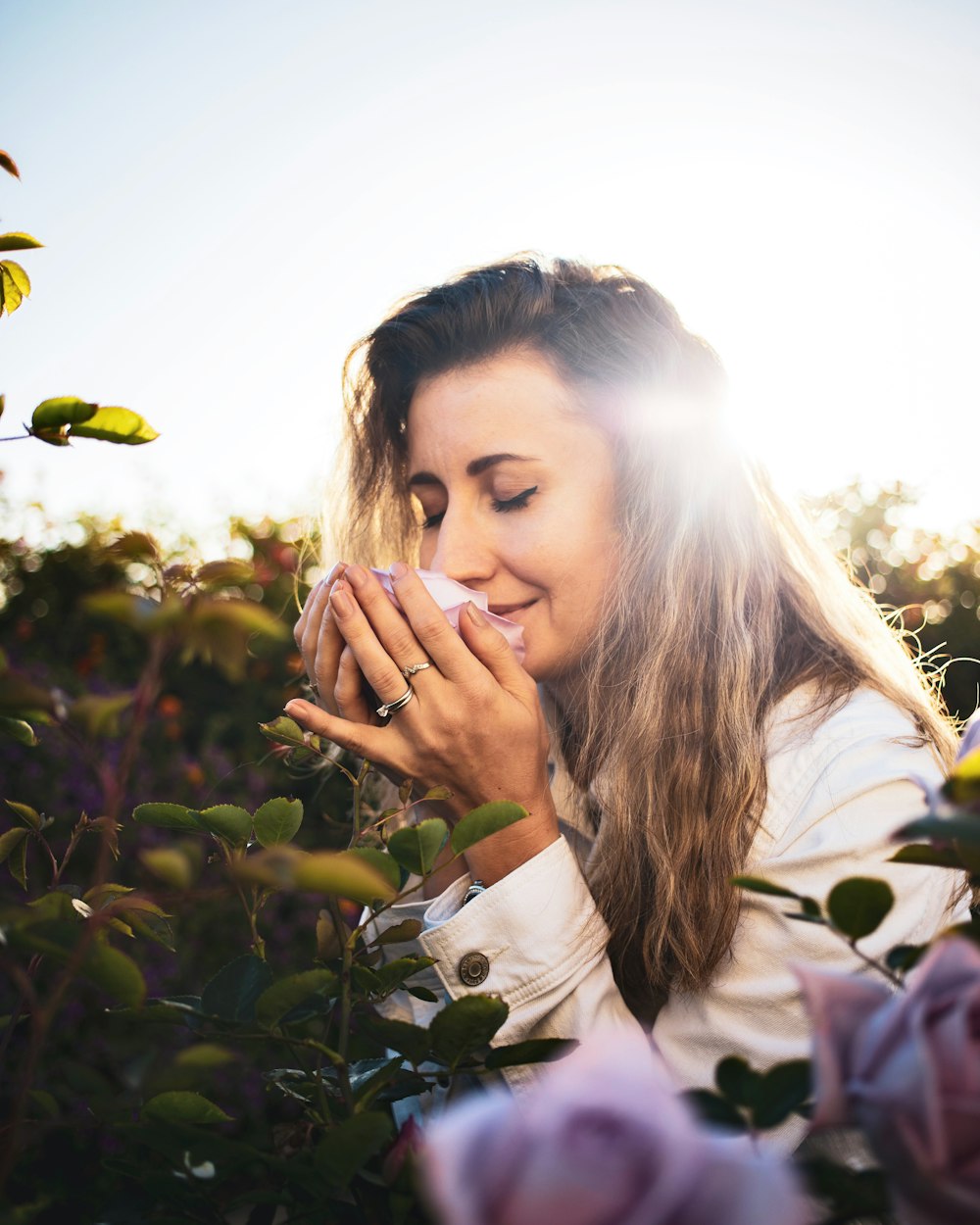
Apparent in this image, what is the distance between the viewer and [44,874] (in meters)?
3.29

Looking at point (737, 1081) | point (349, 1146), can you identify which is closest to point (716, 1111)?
point (737, 1081)

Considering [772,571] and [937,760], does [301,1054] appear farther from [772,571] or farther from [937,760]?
[772,571]

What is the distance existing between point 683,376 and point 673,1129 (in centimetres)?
250

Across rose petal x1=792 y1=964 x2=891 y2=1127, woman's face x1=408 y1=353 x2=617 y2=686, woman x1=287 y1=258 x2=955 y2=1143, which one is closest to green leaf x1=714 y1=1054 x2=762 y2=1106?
rose petal x1=792 y1=964 x2=891 y2=1127

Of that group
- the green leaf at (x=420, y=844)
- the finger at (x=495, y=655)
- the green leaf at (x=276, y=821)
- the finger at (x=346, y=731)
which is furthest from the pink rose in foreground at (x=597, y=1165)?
the finger at (x=495, y=655)

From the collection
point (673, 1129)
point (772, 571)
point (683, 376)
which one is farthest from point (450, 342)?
point (673, 1129)

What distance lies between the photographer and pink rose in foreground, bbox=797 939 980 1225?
1.18 ft

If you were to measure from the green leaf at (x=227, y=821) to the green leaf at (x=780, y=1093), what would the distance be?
0.53m

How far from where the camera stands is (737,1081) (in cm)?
52

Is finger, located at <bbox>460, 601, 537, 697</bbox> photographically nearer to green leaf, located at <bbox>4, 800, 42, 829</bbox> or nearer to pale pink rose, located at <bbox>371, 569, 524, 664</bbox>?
pale pink rose, located at <bbox>371, 569, 524, 664</bbox>

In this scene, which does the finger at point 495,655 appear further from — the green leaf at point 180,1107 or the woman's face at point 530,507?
the green leaf at point 180,1107

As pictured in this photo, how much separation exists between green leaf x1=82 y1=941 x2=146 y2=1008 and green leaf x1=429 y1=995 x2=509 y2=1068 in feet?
0.80

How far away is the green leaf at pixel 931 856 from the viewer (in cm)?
56

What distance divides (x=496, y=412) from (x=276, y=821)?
5.53 feet
